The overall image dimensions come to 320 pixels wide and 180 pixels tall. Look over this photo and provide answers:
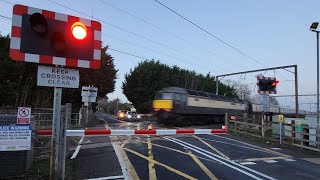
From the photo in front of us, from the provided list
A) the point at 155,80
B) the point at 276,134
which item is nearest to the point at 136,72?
the point at 155,80

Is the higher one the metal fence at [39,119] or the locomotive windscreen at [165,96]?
the locomotive windscreen at [165,96]

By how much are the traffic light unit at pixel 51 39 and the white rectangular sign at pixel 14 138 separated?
1809 millimetres

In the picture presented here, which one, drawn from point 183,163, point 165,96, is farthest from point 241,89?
point 183,163

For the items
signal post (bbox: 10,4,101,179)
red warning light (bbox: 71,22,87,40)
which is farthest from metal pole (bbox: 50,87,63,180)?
red warning light (bbox: 71,22,87,40)

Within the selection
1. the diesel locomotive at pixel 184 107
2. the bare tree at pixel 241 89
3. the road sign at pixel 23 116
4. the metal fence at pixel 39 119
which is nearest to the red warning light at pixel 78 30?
the road sign at pixel 23 116

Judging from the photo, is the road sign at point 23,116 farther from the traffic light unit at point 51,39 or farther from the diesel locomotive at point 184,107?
the diesel locomotive at point 184,107

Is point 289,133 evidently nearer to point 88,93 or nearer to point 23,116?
point 23,116

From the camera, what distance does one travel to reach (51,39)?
248 inches

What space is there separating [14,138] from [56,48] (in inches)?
93.0

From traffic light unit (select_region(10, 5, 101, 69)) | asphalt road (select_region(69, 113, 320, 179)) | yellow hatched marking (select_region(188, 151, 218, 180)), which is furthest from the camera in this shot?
asphalt road (select_region(69, 113, 320, 179))

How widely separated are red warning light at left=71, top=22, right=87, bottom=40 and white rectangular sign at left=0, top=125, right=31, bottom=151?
238 centimetres

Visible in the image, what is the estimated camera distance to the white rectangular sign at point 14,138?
730cm

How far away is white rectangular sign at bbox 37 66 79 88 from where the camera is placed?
6.29 metres

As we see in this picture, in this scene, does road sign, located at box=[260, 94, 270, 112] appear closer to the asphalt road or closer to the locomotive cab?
the asphalt road
